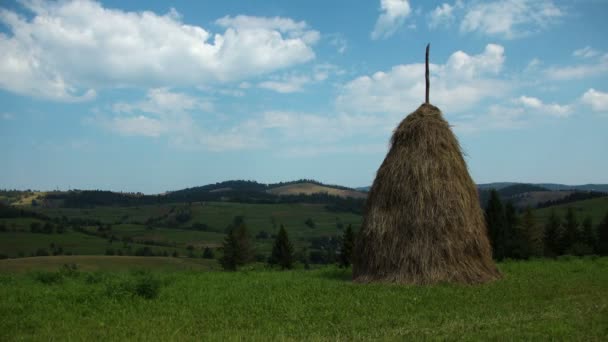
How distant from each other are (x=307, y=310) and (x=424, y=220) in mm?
5484

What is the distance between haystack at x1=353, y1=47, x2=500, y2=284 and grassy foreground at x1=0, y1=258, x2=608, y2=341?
3.05ft

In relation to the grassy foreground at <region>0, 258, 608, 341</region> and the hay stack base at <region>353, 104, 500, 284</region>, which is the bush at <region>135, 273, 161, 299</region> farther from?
the hay stack base at <region>353, 104, 500, 284</region>

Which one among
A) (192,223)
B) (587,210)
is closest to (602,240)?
(587,210)

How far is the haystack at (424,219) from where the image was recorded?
14.1 metres

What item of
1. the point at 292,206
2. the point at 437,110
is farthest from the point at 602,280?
the point at 292,206

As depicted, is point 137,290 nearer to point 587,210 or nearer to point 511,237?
point 511,237

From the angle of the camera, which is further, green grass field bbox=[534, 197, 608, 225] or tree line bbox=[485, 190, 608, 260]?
green grass field bbox=[534, 197, 608, 225]

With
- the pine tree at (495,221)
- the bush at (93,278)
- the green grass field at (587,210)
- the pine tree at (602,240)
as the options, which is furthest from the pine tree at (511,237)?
the green grass field at (587,210)

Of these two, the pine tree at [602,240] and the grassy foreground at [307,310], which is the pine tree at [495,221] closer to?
the pine tree at [602,240]

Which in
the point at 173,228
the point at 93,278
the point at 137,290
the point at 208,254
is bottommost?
the point at 208,254

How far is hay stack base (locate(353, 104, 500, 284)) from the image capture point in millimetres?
14141

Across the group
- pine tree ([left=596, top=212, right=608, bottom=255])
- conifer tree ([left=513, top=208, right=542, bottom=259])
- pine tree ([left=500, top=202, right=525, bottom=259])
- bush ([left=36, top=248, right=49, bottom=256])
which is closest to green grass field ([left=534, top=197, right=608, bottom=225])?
pine tree ([left=596, top=212, right=608, bottom=255])

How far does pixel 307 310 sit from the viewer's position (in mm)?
10445

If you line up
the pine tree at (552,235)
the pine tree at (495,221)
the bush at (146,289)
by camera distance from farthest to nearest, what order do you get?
the pine tree at (552,235) < the pine tree at (495,221) < the bush at (146,289)
